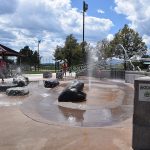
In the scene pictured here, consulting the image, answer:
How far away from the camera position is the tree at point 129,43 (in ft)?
177

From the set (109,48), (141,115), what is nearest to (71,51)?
(109,48)

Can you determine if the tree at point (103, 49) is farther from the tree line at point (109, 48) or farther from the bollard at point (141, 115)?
the bollard at point (141, 115)

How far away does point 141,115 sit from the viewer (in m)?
7.12

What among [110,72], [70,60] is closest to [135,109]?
[110,72]

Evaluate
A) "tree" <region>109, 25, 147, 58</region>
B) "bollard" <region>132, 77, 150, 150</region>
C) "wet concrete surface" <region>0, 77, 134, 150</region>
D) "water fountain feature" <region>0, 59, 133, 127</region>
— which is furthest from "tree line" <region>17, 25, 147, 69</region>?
"bollard" <region>132, 77, 150, 150</region>

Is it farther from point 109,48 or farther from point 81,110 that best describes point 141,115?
point 109,48

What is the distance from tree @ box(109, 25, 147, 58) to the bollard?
46.7 metres

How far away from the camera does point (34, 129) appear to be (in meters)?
9.09

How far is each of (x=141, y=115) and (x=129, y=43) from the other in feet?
158

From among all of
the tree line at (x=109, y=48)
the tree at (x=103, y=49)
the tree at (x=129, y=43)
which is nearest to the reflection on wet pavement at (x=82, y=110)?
the tree line at (x=109, y=48)

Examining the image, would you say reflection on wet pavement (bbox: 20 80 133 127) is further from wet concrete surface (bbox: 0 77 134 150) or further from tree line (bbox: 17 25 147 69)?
tree line (bbox: 17 25 147 69)

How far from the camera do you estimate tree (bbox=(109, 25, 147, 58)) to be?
53.8 m

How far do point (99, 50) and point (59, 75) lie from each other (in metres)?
32.6

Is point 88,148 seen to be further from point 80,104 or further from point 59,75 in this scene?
point 59,75
